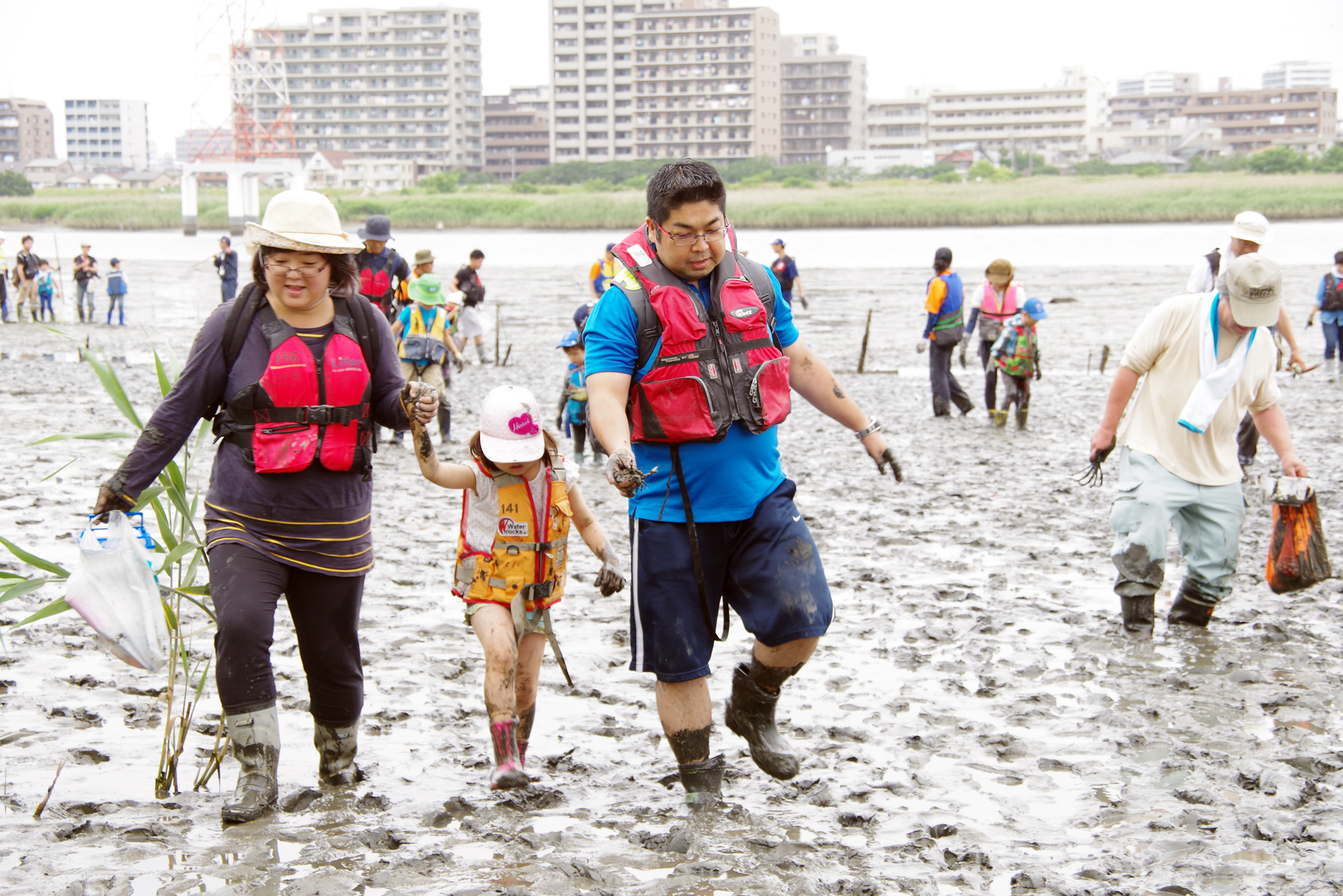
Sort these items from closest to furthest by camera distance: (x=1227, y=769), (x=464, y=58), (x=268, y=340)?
(x=268, y=340) → (x=1227, y=769) → (x=464, y=58)

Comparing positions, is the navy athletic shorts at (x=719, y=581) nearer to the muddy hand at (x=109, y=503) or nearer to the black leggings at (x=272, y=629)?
the black leggings at (x=272, y=629)

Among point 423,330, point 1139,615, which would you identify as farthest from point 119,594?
point 423,330

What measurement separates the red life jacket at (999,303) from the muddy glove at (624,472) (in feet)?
32.2

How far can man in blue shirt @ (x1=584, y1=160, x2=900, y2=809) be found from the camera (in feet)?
11.6

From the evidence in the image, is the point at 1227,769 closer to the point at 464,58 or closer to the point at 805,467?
the point at 805,467

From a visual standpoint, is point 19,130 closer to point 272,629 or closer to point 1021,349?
point 1021,349

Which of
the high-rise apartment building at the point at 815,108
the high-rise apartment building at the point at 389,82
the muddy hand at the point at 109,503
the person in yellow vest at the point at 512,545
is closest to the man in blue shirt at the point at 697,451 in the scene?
the person in yellow vest at the point at 512,545

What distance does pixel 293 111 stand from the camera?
16312 cm

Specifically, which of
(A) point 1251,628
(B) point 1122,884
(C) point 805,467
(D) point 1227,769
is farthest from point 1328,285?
(B) point 1122,884

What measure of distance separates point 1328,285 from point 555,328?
13062 millimetres

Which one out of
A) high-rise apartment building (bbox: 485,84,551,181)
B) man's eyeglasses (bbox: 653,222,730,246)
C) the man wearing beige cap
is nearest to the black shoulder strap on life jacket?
man's eyeglasses (bbox: 653,222,730,246)

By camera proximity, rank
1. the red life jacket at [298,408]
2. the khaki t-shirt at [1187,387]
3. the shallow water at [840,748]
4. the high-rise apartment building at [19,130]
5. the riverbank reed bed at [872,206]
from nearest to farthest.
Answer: the shallow water at [840,748]
the red life jacket at [298,408]
the khaki t-shirt at [1187,387]
the riverbank reed bed at [872,206]
the high-rise apartment building at [19,130]

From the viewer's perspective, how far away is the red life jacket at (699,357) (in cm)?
355

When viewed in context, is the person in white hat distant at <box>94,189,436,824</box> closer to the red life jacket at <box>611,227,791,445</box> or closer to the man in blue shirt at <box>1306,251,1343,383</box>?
the red life jacket at <box>611,227,791,445</box>
